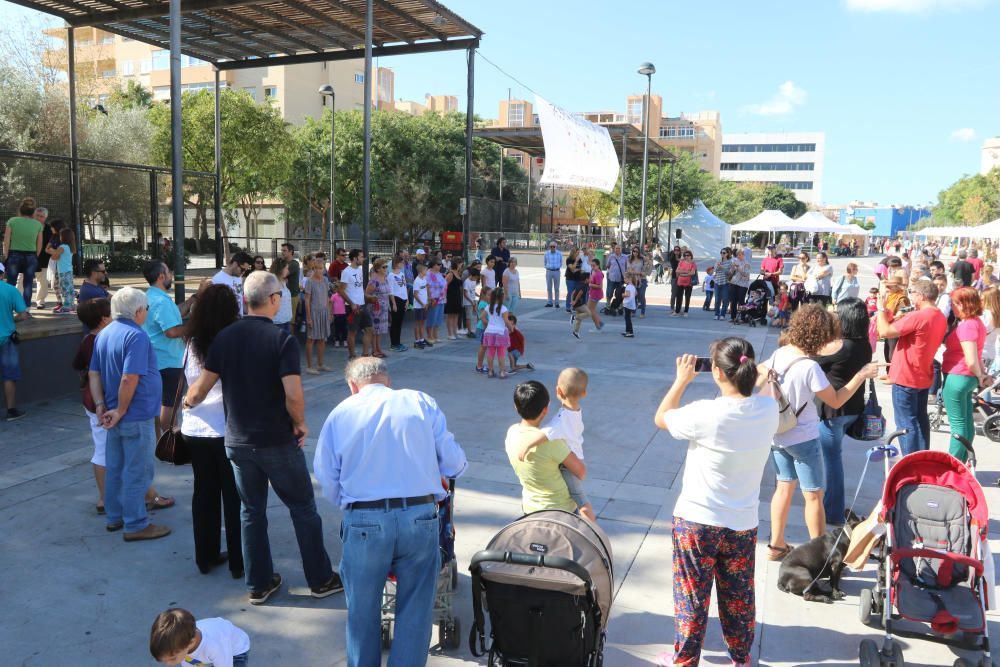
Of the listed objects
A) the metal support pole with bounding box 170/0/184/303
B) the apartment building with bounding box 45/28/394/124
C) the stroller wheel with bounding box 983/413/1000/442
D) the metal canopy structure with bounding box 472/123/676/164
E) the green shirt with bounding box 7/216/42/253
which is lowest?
the stroller wheel with bounding box 983/413/1000/442

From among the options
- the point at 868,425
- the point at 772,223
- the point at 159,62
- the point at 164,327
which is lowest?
the point at 868,425

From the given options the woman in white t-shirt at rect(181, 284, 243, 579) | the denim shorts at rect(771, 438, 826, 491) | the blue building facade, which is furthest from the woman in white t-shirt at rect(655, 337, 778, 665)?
the blue building facade

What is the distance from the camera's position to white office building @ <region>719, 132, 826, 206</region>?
13800cm

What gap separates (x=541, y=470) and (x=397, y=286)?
8.93 m

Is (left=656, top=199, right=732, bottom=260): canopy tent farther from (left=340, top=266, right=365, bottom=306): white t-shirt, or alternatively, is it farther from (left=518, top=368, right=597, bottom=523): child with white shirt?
(left=518, top=368, right=597, bottom=523): child with white shirt

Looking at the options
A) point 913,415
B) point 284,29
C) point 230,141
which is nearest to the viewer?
point 913,415

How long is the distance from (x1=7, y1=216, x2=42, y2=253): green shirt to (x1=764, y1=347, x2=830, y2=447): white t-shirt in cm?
1040

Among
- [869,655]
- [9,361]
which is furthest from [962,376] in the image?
[9,361]

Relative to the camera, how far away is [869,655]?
346 cm

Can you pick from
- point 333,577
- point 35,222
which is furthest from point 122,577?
point 35,222

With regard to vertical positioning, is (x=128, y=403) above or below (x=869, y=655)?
above

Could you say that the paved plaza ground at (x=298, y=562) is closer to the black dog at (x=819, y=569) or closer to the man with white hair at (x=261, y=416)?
the black dog at (x=819, y=569)

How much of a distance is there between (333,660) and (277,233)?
50190mm

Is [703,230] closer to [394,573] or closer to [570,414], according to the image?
[570,414]
